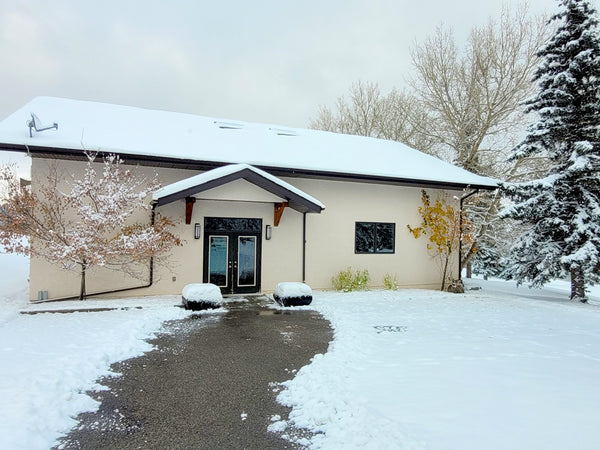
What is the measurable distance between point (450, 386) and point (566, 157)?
11023 mm

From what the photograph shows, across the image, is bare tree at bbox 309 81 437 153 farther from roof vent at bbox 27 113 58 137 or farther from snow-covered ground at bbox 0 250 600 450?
roof vent at bbox 27 113 58 137

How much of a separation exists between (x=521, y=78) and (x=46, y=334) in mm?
20738

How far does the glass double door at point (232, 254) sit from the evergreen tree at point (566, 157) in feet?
27.6

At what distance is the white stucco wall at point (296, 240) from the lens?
10.0 meters

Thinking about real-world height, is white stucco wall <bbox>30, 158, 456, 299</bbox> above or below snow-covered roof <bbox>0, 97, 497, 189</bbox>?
below

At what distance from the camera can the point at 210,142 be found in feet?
39.4

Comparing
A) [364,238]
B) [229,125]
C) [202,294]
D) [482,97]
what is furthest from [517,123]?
[202,294]

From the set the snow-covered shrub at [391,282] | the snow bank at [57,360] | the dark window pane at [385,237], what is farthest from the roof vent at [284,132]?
the snow bank at [57,360]

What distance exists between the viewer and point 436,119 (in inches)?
800

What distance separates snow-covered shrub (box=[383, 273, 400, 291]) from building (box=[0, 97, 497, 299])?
17 cm

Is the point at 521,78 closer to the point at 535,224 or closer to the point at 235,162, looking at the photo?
the point at 535,224

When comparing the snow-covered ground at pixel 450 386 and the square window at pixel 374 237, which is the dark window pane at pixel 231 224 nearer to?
the square window at pixel 374 237

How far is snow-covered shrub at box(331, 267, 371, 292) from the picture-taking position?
12052 millimetres

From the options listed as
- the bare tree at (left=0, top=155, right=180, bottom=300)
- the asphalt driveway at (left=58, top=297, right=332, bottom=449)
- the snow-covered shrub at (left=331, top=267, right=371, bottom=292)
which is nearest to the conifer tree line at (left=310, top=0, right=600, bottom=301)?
the snow-covered shrub at (left=331, top=267, right=371, bottom=292)
